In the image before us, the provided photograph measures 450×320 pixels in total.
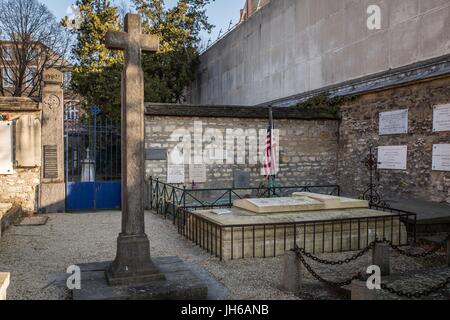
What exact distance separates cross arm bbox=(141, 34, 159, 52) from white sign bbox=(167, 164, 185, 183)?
7.50 meters

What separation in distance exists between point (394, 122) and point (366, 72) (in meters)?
2.27

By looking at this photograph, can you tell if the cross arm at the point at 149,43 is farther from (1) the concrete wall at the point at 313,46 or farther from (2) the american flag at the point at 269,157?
(1) the concrete wall at the point at 313,46

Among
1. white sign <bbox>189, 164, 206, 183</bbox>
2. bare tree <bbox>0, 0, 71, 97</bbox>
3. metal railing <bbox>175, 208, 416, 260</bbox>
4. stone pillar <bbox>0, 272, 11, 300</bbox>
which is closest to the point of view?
stone pillar <bbox>0, 272, 11, 300</bbox>

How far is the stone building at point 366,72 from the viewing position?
10.9 m

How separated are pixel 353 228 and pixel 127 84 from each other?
195 inches

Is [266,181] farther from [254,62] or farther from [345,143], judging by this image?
[254,62]

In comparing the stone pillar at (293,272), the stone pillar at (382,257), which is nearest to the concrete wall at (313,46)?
the stone pillar at (382,257)

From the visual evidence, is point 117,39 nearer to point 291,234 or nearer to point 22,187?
point 291,234

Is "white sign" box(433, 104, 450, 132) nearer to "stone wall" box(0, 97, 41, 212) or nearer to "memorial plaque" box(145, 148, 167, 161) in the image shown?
"memorial plaque" box(145, 148, 167, 161)

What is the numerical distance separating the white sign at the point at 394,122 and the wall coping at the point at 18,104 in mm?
9415

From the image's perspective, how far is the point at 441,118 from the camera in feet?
34.5

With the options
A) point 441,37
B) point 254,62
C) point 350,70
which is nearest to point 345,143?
point 350,70

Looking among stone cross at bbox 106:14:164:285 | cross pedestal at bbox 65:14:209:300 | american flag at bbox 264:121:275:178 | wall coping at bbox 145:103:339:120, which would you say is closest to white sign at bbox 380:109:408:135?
wall coping at bbox 145:103:339:120

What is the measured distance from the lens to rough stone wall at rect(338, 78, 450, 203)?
10.7m
